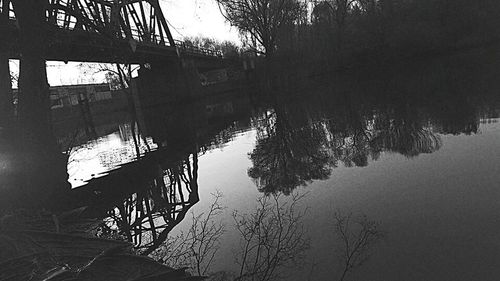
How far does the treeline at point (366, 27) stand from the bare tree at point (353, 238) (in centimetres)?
3405

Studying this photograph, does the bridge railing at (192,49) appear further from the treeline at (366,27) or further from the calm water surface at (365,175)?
the calm water surface at (365,175)

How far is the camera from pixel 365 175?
817 centimetres

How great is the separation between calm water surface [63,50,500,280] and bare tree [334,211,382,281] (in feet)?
0.31

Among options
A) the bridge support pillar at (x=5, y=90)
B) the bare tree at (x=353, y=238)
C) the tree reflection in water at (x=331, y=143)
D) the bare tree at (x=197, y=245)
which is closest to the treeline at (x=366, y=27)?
the tree reflection in water at (x=331, y=143)

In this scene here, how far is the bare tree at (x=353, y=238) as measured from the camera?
4.86 metres

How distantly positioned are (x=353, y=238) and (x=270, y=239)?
124 cm

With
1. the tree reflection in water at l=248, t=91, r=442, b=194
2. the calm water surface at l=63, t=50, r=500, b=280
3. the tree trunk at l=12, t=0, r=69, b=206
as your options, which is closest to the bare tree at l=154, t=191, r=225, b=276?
the calm water surface at l=63, t=50, r=500, b=280

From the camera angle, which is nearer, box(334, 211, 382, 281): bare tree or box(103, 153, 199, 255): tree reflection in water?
box(334, 211, 382, 281): bare tree

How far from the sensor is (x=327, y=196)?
7.39 meters

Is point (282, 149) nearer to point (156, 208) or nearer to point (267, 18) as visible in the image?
point (156, 208)

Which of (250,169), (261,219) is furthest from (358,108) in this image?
(261,219)

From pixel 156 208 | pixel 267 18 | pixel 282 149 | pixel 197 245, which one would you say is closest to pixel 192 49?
pixel 267 18

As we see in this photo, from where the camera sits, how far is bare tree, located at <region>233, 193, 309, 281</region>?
5.15 meters

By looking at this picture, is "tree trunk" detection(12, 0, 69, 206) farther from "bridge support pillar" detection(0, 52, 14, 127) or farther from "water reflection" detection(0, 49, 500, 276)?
"bridge support pillar" detection(0, 52, 14, 127)
